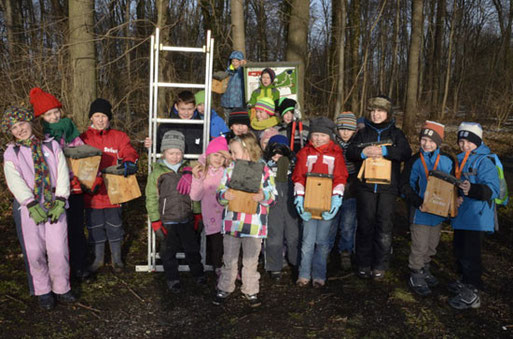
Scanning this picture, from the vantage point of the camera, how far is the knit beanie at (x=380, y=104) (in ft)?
14.8

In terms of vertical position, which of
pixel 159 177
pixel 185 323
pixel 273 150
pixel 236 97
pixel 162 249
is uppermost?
pixel 236 97

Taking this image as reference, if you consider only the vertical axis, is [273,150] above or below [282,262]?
above

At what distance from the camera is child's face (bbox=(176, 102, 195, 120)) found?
4730 millimetres

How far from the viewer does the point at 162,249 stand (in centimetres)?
445

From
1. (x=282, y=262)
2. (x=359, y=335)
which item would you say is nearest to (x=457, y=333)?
(x=359, y=335)

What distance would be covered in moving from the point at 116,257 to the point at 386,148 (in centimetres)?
334

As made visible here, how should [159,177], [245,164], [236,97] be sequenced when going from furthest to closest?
[236,97] → [159,177] → [245,164]

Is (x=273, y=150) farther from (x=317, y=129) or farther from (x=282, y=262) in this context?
(x=282, y=262)

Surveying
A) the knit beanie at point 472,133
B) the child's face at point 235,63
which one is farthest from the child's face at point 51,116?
the knit beanie at point 472,133

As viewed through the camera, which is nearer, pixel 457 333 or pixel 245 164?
pixel 457 333

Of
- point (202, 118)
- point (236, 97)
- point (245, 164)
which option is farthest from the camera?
point (236, 97)

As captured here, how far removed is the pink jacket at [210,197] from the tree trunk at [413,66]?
1311 centimetres

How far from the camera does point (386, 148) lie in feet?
14.6

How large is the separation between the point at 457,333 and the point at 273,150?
242cm
